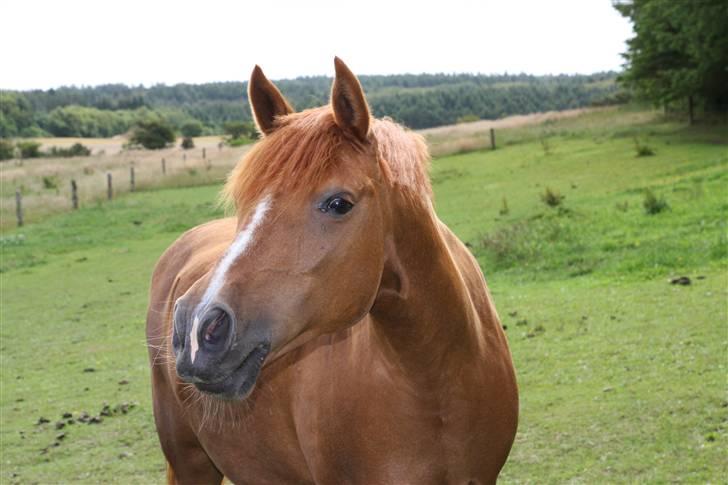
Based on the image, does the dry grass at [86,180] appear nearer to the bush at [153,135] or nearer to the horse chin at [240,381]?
the bush at [153,135]

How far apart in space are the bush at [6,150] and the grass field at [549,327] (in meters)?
34.3

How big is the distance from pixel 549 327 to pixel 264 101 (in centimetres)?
641

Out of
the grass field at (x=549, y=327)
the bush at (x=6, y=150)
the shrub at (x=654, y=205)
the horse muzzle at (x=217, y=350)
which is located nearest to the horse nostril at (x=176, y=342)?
the horse muzzle at (x=217, y=350)

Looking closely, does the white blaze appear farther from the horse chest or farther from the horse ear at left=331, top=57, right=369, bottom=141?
the horse chest

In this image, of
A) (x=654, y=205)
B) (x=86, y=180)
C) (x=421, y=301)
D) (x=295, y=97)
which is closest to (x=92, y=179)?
(x=86, y=180)

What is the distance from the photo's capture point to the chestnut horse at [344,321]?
7.37ft

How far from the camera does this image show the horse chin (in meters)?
2.20

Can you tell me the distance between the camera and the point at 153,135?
55.9m

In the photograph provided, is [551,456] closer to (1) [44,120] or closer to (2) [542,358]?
(2) [542,358]

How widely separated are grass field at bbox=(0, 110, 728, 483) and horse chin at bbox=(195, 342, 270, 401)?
11.1ft

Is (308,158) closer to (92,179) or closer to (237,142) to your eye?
(92,179)

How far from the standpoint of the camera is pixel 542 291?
402 inches

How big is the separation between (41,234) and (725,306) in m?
16.4

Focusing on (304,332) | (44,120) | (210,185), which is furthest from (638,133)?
(44,120)
